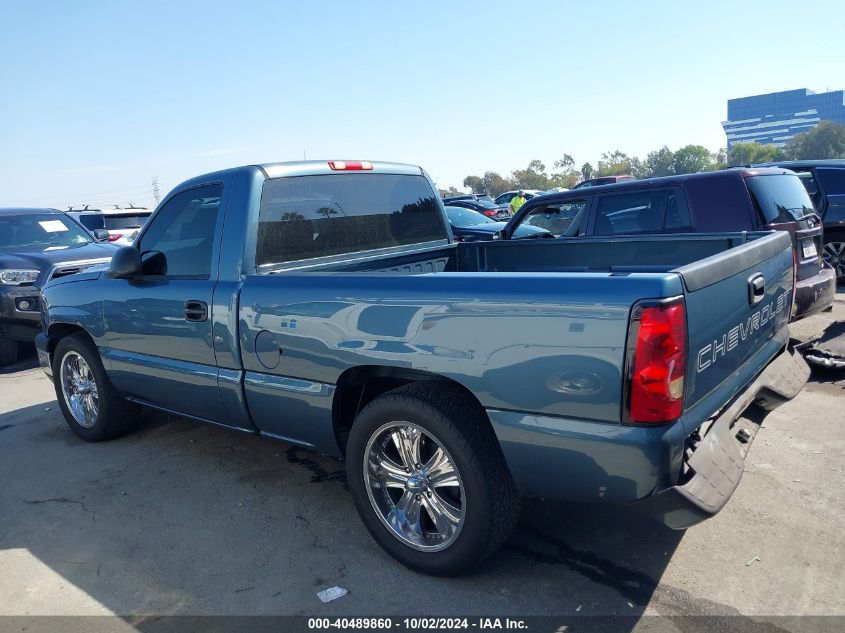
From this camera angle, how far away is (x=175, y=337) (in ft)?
13.0

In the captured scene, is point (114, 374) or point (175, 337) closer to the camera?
point (175, 337)

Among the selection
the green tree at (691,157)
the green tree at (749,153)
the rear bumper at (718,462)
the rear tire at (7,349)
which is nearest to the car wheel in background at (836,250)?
the rear bumper at (718,462)

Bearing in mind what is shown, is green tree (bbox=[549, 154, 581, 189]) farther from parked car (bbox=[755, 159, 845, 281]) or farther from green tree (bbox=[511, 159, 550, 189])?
parked car (bbox=[755, 159, 845, 281])

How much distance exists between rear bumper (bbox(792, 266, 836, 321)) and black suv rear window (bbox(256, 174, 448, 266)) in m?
3.14

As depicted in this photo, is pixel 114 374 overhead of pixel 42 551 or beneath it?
overhead

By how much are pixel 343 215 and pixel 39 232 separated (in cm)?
675

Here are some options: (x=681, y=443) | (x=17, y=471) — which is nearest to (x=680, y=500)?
(x=681, y=443)

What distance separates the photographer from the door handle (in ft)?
12.2

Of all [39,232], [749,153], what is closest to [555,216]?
[39,232]

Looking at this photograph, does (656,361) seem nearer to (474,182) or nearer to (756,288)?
(756,288)

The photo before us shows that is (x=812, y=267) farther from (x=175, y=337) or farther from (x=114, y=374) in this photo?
(x=114, y=374)

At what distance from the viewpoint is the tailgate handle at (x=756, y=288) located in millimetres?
2895

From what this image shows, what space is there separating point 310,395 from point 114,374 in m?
2.04

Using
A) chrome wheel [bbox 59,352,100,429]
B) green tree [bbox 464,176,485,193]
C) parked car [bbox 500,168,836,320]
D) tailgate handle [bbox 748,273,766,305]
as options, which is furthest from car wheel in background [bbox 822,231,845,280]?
green tree [bbox 464,176,485,193]
